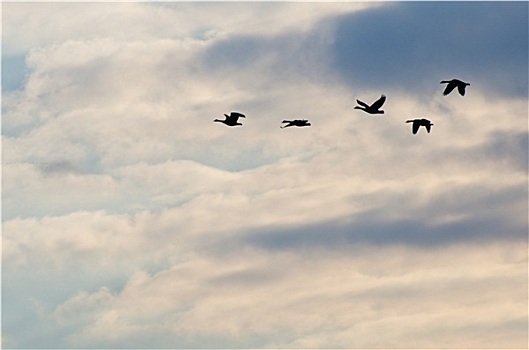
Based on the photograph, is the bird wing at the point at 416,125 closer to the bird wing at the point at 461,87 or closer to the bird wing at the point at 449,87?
the bird wing at the point at 449,87

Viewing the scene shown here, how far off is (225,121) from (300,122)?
10.5 meters

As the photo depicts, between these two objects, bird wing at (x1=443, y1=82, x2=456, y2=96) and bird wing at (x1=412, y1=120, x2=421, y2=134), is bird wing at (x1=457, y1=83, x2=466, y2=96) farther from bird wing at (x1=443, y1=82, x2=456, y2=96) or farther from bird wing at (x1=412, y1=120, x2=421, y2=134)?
bird wing at (x1=412, y1=120, x2=421, y2=134)

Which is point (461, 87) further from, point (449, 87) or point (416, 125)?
point (416, 125)

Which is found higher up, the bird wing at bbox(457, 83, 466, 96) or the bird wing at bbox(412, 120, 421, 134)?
the bird wing at bbox(457, 83, 466, 96)

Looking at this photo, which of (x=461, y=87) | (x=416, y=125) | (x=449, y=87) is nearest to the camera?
(x=461, y=87)

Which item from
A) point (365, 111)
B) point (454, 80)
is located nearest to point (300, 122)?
point (365, 111)

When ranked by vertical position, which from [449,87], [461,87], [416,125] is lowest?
[416,125]

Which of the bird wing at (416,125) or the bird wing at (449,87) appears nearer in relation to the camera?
the bird wing at (449,87)

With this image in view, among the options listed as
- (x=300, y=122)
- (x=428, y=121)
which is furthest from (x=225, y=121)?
(x=428, y=121)

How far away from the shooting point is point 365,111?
570 feet

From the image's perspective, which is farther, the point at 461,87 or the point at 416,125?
the point at 416,125

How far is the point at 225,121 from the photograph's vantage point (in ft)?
587

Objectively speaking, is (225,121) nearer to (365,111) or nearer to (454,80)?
(365,111)

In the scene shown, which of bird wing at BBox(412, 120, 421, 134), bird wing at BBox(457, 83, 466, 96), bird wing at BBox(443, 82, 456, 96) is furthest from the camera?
bird wing at BBox(412, 120, 421, 134)
